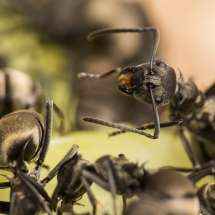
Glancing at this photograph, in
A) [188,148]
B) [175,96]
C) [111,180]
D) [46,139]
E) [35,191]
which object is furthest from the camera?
[188,148]

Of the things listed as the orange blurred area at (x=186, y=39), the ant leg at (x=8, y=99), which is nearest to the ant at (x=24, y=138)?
the ant leg at (x=8, y=99)

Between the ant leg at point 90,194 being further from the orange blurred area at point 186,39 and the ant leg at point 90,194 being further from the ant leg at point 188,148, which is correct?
the orange blurred area at point 186,39

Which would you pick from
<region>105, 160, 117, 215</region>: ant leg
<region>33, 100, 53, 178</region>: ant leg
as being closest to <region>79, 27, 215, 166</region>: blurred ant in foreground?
<region>33, 100, 53, 178</region>: ant leg

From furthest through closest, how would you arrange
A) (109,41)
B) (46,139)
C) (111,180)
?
(109,41), (46,139), (111,180)

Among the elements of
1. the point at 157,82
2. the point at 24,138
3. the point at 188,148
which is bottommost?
the point at 188,148

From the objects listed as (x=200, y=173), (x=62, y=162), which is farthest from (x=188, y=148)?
(x=62, y=162)

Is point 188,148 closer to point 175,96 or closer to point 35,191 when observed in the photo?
point 175,96
